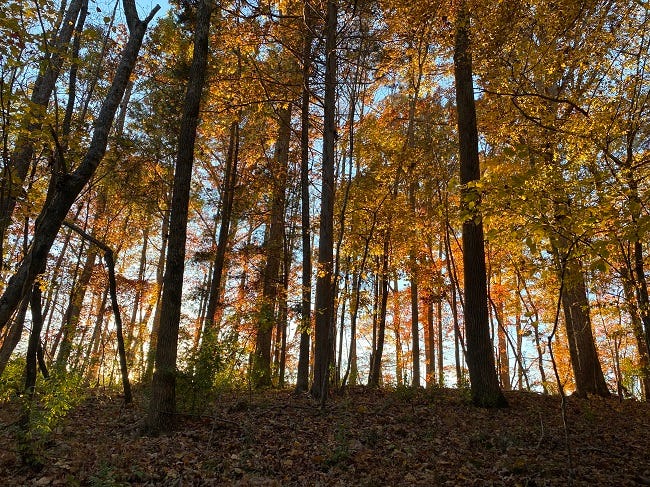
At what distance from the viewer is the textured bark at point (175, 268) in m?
5.80

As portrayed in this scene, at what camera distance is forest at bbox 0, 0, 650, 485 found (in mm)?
4453

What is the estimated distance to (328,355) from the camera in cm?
743

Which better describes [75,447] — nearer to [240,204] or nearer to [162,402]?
[162,402]

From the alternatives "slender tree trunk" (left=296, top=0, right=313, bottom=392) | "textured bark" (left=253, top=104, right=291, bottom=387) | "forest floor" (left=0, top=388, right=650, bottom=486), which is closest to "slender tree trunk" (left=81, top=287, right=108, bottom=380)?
"forest floor" (left=0, top=388, right=650, bottom=486)

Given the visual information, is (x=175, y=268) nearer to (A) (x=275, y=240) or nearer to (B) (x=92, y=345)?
(A) (x=275, y=240)

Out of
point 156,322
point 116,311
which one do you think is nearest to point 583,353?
point 116,311

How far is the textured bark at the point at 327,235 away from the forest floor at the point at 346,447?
1.00 meters

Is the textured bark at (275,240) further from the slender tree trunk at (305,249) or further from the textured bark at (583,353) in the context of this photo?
the textured bark at (583,353)

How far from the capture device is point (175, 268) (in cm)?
602

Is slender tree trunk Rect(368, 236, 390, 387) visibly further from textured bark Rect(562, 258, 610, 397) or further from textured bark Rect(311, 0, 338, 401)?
textured bark Rect(562, 258, 610, 397)

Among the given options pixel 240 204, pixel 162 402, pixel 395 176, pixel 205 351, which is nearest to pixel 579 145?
pixel 395 176

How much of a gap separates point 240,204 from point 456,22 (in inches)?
292

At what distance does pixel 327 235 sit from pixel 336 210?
8.77ft

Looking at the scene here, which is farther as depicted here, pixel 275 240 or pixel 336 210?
pixel 275 240
